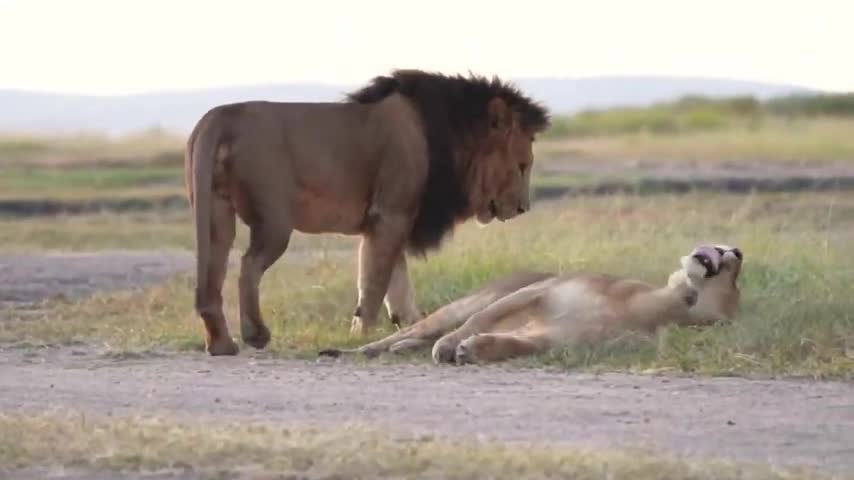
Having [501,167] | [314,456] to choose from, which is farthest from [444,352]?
[314,456]

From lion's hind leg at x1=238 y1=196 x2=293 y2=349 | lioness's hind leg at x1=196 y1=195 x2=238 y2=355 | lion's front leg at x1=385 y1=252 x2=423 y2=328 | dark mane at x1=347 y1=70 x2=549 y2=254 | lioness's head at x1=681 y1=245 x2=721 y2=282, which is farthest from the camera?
lion's front leg at x1=385 y1=252 x2=423 y2=328

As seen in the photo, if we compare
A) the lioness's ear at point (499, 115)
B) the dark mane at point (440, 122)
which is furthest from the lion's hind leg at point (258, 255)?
the lioness's ear at point (499, 115)

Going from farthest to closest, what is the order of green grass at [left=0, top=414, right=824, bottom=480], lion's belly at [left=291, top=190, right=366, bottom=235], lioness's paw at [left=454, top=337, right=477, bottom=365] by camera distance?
lion's belly at [left=291, top=190, right=366, bottom=235]
lioness's paw at [left=454, top=337, right=477, bottom=365]
green grass at [left=0, top=414, right=824, bottom=480]

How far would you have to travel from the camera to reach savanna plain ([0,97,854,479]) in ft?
26.0

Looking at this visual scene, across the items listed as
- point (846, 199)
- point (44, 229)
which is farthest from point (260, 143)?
point (846, 199)

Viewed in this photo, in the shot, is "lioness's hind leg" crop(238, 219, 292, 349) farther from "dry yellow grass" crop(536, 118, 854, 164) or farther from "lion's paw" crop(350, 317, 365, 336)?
"dry yellow grass" crop(536, 118, 854, 164)

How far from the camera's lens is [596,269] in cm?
1410

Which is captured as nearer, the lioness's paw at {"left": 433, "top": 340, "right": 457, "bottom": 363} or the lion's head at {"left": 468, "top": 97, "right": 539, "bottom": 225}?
the lioness's paw at {"left": 433, "top": 340, "right": 457, "bottom": 363}

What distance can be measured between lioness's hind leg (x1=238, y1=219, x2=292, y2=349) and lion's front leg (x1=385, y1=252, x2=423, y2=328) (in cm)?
109

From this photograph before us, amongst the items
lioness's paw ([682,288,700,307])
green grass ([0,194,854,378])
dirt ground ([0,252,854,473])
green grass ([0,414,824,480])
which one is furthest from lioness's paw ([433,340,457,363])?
green grass ([0,414,824,480])

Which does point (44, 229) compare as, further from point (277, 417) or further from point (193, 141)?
point (277, 417)

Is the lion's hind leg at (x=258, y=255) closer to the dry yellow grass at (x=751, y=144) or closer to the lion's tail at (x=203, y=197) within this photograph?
the lion's tail at (x=203, y=197)

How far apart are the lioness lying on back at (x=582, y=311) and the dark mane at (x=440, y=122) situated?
3.38 feet

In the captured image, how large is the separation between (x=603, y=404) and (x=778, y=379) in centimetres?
140
